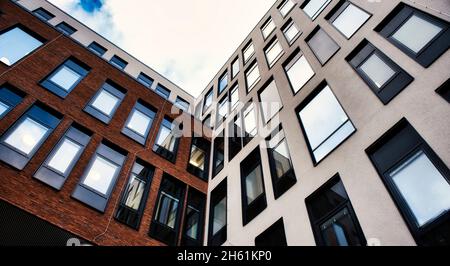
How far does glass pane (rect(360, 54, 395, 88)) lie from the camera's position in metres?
10.2

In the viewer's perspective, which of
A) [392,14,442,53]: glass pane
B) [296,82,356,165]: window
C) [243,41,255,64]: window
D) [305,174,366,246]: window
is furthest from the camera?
[243,41,255,64]: window

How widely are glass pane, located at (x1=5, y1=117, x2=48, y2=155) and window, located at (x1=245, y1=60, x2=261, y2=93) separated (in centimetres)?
1131

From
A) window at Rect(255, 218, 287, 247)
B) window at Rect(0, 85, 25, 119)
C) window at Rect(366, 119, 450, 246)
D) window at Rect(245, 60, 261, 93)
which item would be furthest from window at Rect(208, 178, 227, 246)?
window at Rect(0, 85, 25, 119)

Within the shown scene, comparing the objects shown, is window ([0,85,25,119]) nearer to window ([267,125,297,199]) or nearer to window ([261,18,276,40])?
window ([267,125,297,199])

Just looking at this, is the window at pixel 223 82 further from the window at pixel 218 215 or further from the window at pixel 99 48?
the window at pixel 99 48

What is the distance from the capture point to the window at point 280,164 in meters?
11.6

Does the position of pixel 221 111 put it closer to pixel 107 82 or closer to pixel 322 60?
pixel 107 82

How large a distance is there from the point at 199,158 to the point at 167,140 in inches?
87.8

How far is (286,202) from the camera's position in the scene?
36.1ft

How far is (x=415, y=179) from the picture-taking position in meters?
7.69

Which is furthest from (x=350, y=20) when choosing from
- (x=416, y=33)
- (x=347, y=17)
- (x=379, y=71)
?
(x=379, y=71)

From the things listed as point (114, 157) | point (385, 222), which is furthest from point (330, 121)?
point (114, 157)

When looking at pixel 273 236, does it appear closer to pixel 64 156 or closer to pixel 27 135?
pixel 64 156
